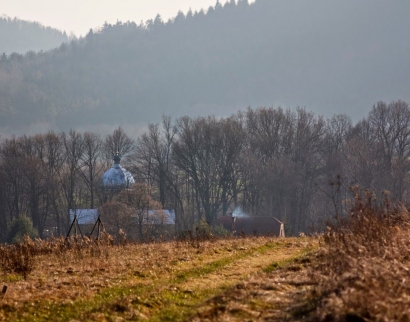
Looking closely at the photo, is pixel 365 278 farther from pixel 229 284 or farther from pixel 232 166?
pixel 232 166

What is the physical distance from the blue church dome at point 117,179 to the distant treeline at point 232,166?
97cm

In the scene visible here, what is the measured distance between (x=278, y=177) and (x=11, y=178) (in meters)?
25.6

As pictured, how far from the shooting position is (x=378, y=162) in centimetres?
6250

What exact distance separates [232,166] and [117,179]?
12.3m

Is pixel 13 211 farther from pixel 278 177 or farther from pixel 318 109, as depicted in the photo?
pixel 318 109

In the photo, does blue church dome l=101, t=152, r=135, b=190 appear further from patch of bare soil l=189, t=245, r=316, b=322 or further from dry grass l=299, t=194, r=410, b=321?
patch of bare soil l=189, t=245, r=316, b=322

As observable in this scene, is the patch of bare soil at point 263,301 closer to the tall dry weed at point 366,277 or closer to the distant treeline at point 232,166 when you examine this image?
the tall dry weed at point 366,277

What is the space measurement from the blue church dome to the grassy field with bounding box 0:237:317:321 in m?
51.3

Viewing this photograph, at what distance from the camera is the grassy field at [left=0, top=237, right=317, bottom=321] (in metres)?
10.3

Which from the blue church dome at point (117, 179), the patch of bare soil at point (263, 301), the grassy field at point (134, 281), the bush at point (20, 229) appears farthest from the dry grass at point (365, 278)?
the blue church dome at point (117, 179)

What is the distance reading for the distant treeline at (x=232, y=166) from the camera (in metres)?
65.1

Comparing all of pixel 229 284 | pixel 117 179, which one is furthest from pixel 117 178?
pixel 229 284

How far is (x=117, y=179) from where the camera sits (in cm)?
7281

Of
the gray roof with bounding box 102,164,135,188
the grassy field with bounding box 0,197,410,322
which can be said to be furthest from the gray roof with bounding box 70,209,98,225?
the grassy field with bounding box 0,197,410,322
